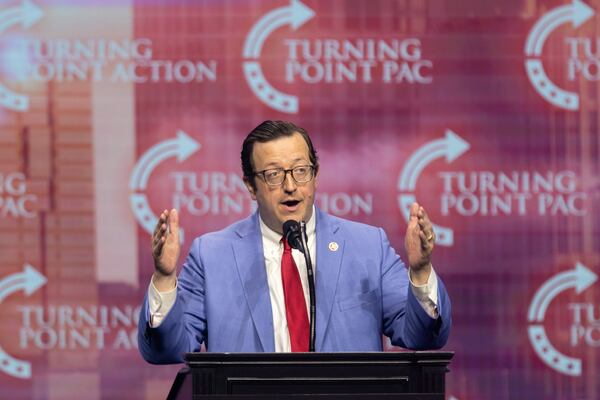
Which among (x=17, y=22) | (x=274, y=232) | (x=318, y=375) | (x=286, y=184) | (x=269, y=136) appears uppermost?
(x=17, y=22)

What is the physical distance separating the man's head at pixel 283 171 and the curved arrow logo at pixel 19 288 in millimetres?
1843

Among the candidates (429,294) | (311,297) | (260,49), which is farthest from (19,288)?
(429,294)

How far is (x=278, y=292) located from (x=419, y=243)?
570mm

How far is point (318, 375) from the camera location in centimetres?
213

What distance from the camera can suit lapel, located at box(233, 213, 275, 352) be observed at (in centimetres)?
278

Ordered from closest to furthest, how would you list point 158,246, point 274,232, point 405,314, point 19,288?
point 158,246 → point 405,314 → point 274,232 → point 19,288

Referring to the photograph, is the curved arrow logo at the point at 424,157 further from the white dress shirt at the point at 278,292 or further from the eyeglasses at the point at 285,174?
the eyeglasses at the point at 285,174

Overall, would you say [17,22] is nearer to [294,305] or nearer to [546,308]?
[294,305]

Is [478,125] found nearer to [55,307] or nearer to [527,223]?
[527,223]

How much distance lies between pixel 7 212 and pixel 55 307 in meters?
0.46

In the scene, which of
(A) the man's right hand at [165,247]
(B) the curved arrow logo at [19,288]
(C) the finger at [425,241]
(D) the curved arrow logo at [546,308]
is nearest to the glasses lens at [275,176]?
(A) the man's right hand at [165,247]

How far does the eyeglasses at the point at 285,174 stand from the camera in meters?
2.80

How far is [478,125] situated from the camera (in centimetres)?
443

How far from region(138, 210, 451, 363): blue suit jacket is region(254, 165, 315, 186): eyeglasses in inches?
7.7
